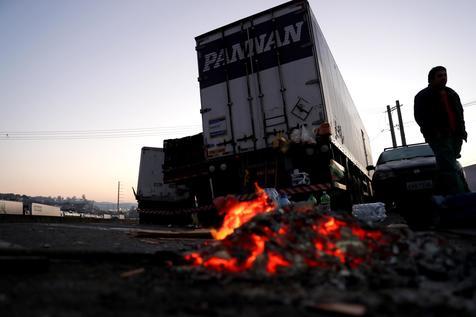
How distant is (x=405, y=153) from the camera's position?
872cm

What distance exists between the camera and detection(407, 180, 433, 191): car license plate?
23.0 ft

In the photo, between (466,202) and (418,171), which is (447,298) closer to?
(466,202)

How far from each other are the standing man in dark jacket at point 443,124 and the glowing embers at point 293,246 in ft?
9.22

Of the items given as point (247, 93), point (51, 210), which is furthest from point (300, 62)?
point (51, 210)

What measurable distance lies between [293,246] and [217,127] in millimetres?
5860

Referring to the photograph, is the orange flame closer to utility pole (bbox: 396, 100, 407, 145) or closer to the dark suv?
the dark suv

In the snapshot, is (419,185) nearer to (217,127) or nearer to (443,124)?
(443,124)

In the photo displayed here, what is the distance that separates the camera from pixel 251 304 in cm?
194

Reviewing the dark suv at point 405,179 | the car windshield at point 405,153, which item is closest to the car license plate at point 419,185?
the dark suv at point 405,179

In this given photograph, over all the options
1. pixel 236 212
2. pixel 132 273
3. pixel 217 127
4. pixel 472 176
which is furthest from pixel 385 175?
pixel 472 176

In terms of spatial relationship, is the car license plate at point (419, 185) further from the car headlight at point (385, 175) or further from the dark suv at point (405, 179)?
the car headlight at point (385, 175)

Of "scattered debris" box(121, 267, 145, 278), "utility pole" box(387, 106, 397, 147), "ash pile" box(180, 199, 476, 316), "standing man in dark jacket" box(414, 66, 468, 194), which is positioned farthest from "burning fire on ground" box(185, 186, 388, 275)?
"utility pole" box(387, 106, 397, 147)

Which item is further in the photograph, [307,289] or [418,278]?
[418,278]

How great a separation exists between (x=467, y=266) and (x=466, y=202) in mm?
2067
